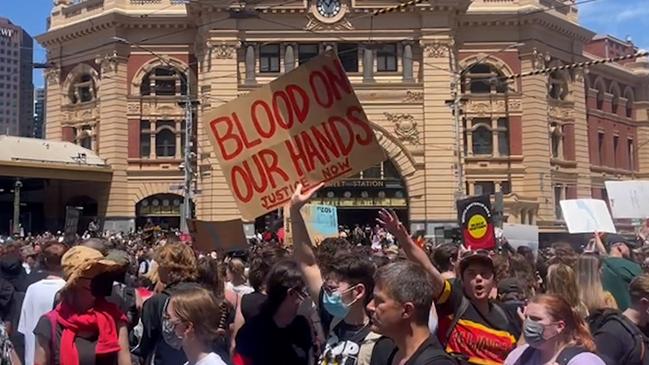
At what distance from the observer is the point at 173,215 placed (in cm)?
4303

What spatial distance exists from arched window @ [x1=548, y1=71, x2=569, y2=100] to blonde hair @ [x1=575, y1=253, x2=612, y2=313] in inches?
1665

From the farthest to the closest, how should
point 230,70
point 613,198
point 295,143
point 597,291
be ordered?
point 230,70 < point 613,198 < point 295,143 < point 597,291

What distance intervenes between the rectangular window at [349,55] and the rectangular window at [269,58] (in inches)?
134

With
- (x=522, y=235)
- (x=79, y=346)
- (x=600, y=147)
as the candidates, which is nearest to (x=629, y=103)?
(x=600, y=147)

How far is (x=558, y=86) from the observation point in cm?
4681

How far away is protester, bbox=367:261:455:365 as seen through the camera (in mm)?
3986

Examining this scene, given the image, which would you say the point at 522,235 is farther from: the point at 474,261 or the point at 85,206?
the point at 85,206

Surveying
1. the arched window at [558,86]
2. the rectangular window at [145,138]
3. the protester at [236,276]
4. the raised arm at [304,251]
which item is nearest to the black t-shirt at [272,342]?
the raised arm at [304,251]

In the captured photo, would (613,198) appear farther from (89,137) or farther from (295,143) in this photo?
(89,137)

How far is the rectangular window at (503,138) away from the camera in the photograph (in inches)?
1735

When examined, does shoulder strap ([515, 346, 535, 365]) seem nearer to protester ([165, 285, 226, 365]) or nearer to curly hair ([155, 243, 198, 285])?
protester ([165, 285, 226, 365])

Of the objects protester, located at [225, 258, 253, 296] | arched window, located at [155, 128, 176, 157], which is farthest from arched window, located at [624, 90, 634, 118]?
protester, located at [225, 258, 253, 296]

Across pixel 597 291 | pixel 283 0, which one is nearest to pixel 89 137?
pixel 283 0

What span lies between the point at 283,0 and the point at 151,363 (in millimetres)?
37595
